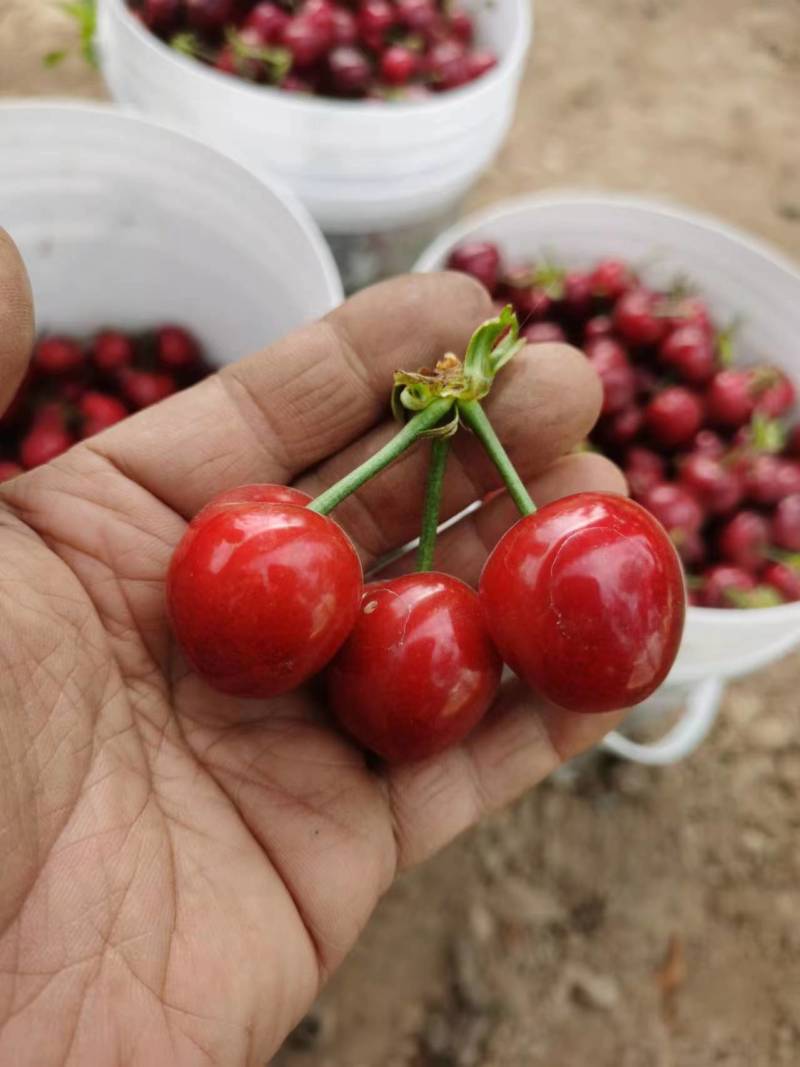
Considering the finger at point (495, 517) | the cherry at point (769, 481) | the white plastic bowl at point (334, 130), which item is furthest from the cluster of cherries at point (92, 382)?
the cherry at point (769, 481)

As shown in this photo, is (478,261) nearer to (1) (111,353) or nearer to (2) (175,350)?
(2) (175,350)

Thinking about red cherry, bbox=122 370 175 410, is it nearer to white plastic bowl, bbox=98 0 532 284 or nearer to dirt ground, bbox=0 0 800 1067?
white plastic bowl, bbox=98 0 532 284

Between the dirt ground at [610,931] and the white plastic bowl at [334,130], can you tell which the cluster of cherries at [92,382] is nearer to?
the white plastic bowl at [334,130]

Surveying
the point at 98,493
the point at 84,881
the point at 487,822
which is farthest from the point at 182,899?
the point at 487,822

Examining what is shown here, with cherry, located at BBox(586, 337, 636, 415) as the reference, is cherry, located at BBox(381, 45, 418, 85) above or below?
above

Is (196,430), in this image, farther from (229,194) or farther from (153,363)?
(153,363)

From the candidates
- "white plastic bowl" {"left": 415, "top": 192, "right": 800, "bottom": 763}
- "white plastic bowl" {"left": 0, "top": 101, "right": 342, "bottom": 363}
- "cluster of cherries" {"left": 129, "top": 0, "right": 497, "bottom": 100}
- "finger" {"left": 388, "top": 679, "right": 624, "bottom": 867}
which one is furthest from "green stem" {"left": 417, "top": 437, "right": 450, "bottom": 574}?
"cluster of cherries" {"left": 129, "top": 0, "right": 497, "bottom": 100}

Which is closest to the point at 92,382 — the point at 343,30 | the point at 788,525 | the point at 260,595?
the point at 343,30

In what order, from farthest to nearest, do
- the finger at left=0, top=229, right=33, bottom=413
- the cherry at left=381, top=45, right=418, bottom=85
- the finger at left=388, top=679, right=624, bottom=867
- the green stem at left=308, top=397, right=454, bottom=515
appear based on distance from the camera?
the cherry at left=381, top=45, right=418, bottom=85, the finger at left=388, top=679, right=624, bottom=867, the green stem at left=308, top=397, right=454, bottom=515, the finger at left=0, top=229, right=33, bottom=413
